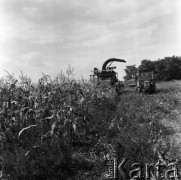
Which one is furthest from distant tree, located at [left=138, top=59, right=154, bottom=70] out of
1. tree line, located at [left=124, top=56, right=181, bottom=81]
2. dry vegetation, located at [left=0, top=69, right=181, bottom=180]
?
dry vegetation, located at [left=0, top=69, right=181, bottom=180]

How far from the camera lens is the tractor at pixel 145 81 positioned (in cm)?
1427

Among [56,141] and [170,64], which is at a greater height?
[170,64]

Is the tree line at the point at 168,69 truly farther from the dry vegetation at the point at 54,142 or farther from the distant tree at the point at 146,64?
the dry vegetation at the point at 54,142

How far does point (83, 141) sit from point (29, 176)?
1.81 meters

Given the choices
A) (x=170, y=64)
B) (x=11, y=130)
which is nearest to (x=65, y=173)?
(x=11, y=130)

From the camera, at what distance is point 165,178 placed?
2.91 meters

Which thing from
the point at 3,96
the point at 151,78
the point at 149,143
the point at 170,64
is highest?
the point at 170,64

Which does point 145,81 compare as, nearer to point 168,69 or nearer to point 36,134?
point 36,134

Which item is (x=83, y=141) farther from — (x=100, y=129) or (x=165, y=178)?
(x=165, y=178)

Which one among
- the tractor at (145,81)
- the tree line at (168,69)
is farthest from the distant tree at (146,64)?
the tractor at (145,81)

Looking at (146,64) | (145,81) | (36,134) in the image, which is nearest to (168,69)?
(146,64)

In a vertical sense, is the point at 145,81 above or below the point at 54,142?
above

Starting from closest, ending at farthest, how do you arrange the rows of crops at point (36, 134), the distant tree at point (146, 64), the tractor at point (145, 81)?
the rows of crops at point (36, 134) → the tractor at point (145, 81) → the distant tree at point (146, 64)

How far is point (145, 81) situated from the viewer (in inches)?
581
